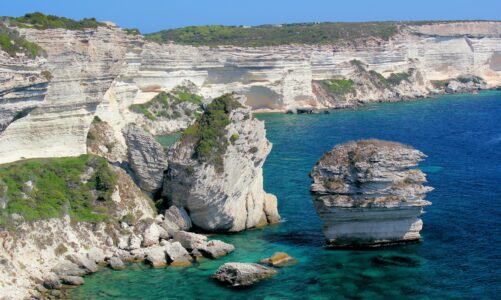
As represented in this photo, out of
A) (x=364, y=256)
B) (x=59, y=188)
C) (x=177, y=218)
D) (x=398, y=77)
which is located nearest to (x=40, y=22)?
(x=59, y=188)

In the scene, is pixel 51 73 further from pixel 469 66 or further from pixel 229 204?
pixel 469 66

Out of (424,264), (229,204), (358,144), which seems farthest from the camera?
(229,204)

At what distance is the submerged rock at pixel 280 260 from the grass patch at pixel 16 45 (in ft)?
58.5

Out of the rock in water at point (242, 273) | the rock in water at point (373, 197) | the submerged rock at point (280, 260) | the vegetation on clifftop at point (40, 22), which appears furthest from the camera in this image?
the vegetation on clifftop at point (40, 22)

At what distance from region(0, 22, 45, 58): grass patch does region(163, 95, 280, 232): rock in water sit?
9.71m

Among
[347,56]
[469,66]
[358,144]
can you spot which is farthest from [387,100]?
[358,144]

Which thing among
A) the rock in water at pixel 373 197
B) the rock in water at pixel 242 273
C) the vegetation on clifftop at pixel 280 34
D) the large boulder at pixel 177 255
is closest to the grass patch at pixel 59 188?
the large boulder at pixel 177 255

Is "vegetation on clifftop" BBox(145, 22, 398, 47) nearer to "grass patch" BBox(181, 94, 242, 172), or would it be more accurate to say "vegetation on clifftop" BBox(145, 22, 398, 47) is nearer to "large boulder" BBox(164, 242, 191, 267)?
"grass patch" BBox(181, 94, 242, 172)

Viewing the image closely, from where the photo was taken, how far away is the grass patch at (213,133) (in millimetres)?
37062

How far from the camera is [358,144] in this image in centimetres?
3434

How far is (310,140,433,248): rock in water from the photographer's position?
32312mm

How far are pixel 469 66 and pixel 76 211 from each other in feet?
361

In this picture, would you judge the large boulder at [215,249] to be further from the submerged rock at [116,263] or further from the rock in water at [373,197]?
the rock in water at [373,197]

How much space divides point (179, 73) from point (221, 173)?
53293mm
